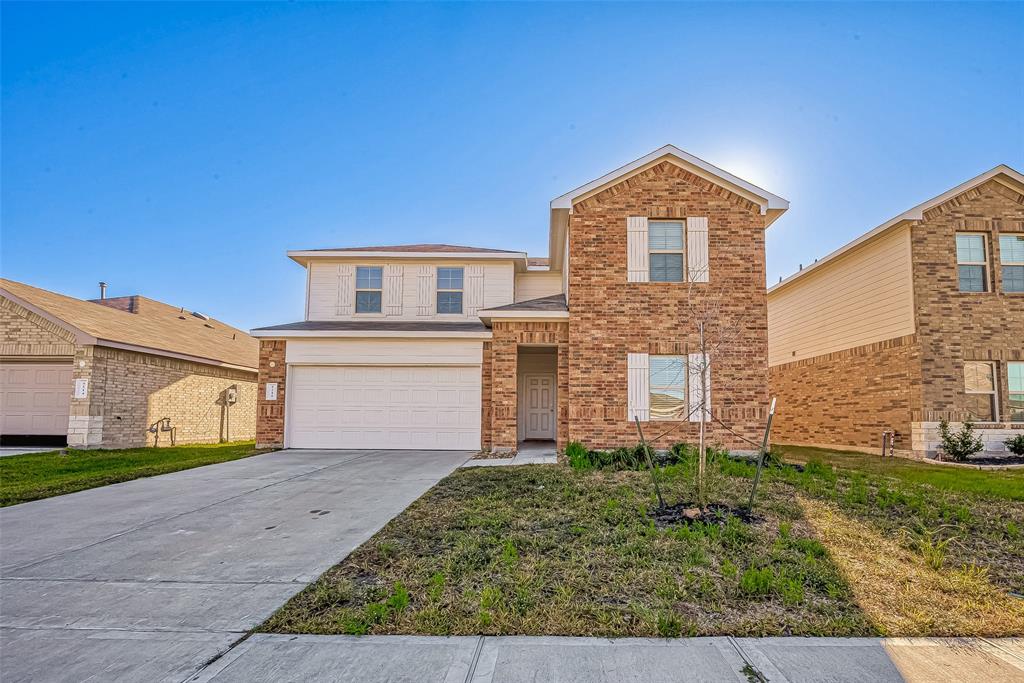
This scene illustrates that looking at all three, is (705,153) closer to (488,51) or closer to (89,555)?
(488,51)

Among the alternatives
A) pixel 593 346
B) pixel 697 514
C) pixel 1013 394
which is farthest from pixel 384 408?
pixel 1013 394

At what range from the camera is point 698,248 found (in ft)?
41.5

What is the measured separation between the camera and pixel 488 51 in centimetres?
1245

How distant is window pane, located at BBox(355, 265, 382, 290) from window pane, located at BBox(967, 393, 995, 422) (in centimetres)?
1519

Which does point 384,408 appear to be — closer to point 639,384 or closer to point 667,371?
point 639,384

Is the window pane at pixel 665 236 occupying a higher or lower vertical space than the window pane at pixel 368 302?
higher

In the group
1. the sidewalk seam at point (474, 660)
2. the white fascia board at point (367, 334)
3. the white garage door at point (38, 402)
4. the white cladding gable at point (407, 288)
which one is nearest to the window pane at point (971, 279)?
the white cladding gable at point (407, 288)

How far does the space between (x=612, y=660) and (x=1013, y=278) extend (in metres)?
15.8

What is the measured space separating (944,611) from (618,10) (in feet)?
37.3

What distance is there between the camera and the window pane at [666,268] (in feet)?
41.6

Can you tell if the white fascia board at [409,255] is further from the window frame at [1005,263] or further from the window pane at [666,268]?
the window frame at [1005,263]

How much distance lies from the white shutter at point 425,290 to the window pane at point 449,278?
0.20 metres

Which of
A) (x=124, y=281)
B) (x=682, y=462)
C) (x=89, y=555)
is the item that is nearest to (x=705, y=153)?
(x=682, y=462)

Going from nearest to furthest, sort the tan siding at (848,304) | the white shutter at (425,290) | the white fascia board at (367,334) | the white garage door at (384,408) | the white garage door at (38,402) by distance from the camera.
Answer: the tan siding at (848,304) < the white fascia board at (367,334) < the white garage door at (384,408) < the white garage door at (38,402) < the white shutter at (425,290)
